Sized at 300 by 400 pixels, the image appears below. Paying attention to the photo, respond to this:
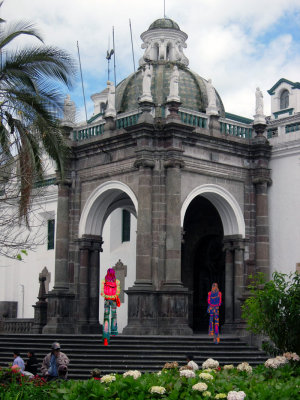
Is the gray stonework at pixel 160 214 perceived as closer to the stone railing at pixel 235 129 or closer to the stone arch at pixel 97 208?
the stone arch at pixel 97 208

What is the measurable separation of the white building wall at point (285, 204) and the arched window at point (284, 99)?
7.30 m

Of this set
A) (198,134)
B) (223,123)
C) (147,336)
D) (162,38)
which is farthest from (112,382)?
(162,38)

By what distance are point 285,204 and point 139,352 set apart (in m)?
7.49

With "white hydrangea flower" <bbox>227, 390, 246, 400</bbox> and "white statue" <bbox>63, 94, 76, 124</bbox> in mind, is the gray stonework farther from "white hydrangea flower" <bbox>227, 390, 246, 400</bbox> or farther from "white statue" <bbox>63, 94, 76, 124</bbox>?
"white hydrangea flower" <bbox>227, 390, 246, 400</bbox>

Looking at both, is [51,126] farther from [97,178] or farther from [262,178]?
[262,178]

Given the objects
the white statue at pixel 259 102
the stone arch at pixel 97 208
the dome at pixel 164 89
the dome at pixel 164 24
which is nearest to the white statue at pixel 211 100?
the dome at pixel 164 89

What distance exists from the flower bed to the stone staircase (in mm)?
6927

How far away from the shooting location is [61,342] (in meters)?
19.0

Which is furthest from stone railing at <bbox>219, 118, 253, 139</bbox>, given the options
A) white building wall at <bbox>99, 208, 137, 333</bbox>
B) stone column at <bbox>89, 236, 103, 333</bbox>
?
white building wall at <bbox>99, 208, 137, 333</bbox>

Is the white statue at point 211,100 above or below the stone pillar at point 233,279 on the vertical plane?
above

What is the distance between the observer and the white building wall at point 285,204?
21953 millimetres

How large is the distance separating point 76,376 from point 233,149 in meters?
9.19

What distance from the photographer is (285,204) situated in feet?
73.1

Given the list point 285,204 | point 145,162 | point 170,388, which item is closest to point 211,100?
point 145,162
